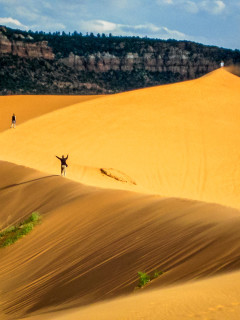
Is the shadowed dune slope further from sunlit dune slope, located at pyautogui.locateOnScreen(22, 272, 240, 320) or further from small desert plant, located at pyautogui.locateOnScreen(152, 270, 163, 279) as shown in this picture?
sunlit dune slope, located at pyautogui.locateOnScreen(22, 272, 240, 320)

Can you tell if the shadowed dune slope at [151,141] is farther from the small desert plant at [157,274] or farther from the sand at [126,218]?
the small desert plant at [157,274]

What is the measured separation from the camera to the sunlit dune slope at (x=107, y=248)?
23.9 feet

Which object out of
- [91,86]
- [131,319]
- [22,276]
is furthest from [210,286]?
[91,86]

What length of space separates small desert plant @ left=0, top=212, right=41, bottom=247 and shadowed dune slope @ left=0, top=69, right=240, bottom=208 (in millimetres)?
5044

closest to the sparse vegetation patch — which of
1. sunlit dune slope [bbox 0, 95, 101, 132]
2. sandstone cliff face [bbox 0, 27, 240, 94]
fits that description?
sunlit dune slope [bbox 0, 95, 101, 132]

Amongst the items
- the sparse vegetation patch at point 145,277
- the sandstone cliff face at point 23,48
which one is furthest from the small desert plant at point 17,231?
the sandstone cliff face at point 23,48

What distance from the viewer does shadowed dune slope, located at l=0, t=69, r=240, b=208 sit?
73.0 ft

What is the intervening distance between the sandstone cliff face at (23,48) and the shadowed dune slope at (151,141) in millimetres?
69161

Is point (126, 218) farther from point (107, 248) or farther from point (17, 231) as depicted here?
point (17, 231)

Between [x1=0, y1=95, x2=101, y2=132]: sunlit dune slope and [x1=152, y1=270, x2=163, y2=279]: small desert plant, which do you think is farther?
[x1=0, y1=95, x2=101, y2=132]: sunlit dune slope

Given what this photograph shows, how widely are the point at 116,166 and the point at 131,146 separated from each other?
3.58 meters

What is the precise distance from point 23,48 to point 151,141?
272ft

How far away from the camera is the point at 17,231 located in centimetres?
1315

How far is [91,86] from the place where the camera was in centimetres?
10519
